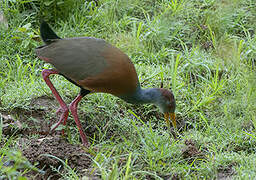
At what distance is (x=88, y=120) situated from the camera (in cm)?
415

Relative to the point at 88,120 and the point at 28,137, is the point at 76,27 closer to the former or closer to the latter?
the point at 88,120

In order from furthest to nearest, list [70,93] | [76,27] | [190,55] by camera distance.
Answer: [76,27] → [190,55] → [70,93]

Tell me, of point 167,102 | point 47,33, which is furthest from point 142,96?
point 47,33

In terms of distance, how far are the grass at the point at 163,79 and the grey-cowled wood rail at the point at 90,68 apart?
30 cm

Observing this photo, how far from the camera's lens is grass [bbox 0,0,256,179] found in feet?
11.1

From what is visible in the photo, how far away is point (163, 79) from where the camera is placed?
474 cm

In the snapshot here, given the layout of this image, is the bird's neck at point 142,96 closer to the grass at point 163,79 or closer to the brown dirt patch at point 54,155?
the grass at point 163,79

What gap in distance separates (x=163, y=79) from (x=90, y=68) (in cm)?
138

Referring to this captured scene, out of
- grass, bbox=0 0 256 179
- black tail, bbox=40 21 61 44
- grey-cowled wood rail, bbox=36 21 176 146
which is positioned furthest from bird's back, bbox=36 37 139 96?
grass, bbox=0 0 256 179

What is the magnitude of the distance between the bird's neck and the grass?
22 centimetres

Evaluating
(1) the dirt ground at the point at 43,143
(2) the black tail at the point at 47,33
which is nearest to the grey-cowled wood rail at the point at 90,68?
(2) the black tail at the point at 47,33

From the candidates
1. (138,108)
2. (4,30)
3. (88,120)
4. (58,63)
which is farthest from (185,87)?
(4,30)

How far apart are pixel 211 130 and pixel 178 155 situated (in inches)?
27.7

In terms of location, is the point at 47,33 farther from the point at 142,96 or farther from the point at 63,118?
the point at 142,96
